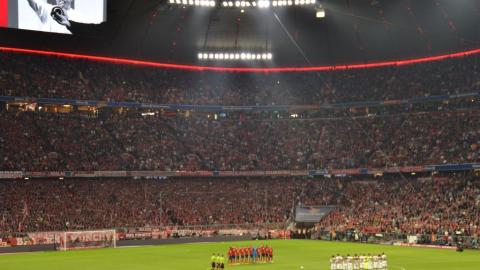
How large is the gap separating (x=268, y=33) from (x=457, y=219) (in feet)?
117

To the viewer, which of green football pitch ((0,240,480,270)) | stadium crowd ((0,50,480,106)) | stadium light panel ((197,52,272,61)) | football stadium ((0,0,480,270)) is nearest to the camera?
green football pitch ((0,240,480,270))

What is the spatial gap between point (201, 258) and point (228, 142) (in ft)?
122

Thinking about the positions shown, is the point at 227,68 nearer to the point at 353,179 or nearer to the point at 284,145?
the point at 284,145

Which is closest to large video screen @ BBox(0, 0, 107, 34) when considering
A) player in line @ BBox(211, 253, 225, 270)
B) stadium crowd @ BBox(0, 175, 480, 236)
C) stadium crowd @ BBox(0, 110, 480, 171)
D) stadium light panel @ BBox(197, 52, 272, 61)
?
stadium crowd @ BBox(0, 110, 480, 171)

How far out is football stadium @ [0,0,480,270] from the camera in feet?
228

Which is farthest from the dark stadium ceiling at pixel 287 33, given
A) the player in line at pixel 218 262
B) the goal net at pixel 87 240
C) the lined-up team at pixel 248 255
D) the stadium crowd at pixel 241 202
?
the player in line at pixel 218 262

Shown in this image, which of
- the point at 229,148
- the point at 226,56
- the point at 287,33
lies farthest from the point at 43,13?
the point at 229,148

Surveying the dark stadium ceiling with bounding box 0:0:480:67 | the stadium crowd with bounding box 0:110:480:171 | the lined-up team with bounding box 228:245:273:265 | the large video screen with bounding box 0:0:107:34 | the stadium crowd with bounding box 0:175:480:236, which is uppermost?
the dark stadium ceiling with bounding box 0:0:480:67

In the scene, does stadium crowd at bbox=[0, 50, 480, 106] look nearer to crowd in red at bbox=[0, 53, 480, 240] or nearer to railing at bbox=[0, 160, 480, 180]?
crowd in red at bbox=[0, 53, 480, 240]

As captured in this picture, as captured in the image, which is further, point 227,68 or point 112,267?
point 227,68

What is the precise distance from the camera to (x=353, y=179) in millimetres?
85500

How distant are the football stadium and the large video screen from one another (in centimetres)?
18

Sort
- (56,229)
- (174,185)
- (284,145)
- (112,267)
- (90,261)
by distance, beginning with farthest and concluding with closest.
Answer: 1. (284,145)
2. (174,185)
3. (56,229)
4. (90,261)
5. (112,267)

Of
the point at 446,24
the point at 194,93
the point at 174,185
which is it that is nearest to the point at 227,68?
the point at 194,93
